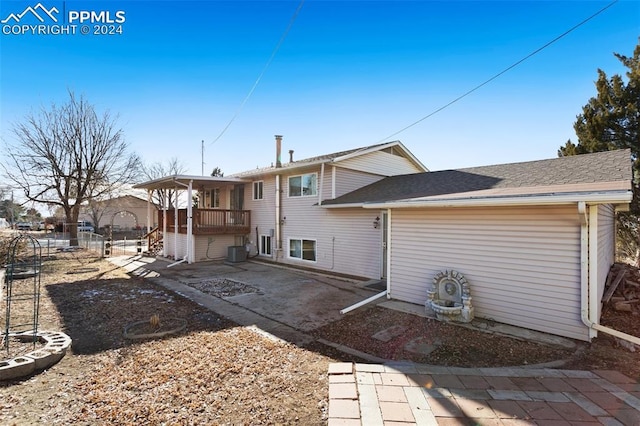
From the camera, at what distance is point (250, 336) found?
4.95 meters

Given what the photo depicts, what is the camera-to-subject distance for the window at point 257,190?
14.2 metres

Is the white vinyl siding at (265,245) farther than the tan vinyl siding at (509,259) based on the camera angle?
Yes

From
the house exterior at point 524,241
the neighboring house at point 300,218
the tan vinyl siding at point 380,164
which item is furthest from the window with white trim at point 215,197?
the house exterior at point 524,241

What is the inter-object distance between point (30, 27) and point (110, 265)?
8.63m

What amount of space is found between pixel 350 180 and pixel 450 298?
21.0 ft

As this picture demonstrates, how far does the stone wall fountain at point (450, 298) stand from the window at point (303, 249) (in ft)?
19.5

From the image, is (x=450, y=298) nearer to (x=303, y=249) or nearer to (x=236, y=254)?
(x=303, y=249)

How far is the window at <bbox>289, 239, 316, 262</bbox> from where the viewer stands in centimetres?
1163

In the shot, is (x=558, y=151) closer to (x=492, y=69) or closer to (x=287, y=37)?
(x=492, y=69)

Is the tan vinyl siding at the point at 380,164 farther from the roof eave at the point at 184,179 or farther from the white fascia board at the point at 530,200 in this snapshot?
the roof eave at the point at 184,179

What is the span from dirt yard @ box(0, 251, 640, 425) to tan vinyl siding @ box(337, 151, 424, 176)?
6.49 meters

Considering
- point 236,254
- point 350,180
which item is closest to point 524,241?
point 350,180

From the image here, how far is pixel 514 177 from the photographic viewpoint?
7.20m

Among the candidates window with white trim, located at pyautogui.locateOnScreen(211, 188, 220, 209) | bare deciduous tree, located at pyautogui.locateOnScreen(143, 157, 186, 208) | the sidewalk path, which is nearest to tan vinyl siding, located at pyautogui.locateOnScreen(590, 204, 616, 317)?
the sidewalk path
